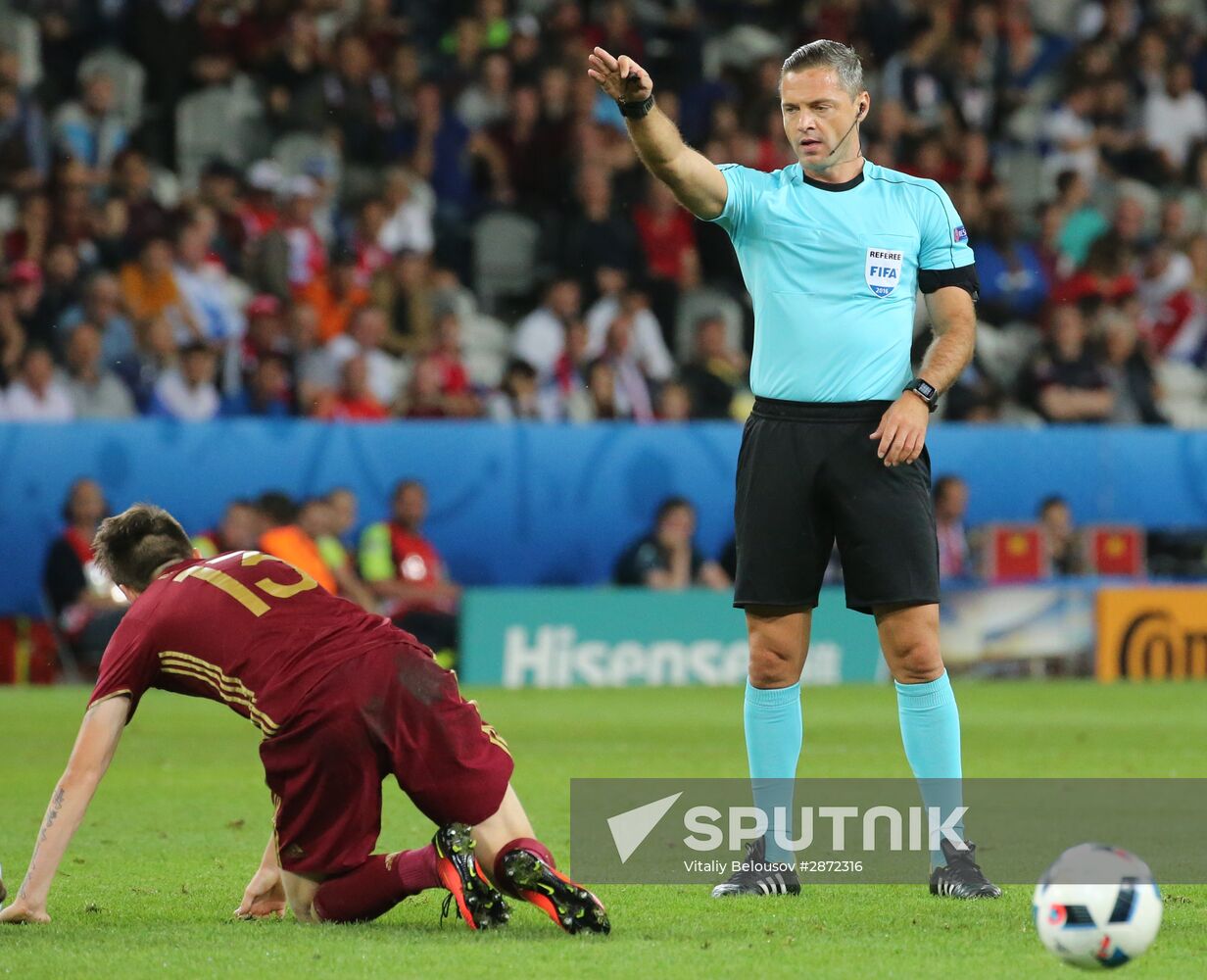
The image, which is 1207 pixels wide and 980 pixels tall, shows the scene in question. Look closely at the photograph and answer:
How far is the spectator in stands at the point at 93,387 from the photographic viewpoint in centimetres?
1409

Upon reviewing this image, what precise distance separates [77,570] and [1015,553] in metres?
6.57

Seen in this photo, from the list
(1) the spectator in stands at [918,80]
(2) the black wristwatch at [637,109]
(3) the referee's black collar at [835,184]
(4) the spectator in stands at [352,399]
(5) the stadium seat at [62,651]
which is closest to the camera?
(2) the black wristwatch at [637,109]

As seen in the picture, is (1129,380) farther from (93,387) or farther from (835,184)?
(835,184)

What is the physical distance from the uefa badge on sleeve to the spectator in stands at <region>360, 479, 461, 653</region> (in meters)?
8.47

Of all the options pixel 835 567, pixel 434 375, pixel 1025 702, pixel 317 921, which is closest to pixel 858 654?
pixel 835 567

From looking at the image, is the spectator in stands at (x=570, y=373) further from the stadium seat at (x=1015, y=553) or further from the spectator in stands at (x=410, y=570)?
the stadium seat at (x=1015, y=553)

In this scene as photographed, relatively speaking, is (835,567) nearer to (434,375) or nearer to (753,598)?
(434,375)

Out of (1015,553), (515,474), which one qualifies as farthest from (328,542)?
(1015,553)

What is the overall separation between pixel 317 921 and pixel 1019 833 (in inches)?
114

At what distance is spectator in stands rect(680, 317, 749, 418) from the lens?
50.9ft

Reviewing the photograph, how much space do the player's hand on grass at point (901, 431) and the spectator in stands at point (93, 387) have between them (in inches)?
370

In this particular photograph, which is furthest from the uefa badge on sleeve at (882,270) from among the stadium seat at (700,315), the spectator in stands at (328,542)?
the stadium seat at (700,315)

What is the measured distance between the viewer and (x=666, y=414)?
15289 millimetres

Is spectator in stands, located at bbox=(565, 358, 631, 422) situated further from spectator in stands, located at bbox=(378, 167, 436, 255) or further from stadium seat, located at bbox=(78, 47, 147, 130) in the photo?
stadium seat, located at bbox=(78, 47, 147, 130)
